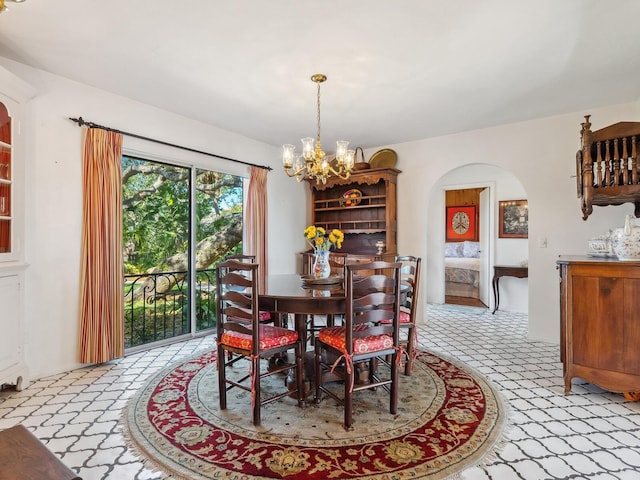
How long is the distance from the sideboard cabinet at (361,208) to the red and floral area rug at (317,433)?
8.66 feet

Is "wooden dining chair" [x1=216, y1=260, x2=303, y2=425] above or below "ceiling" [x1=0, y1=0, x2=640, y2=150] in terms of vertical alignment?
below

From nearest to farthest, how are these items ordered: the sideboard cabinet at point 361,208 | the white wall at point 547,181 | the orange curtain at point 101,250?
the orange curtain at point 101,250, the white wall at point 547,181, the sideboard cabinet at point 361,208

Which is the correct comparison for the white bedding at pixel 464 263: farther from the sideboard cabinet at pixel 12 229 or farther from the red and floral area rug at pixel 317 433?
the sideboard cabinet at pixel 12 229

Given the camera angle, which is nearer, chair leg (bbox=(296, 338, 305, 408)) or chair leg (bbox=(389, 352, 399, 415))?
chair leg (bbox=(389, 352, 399, 415))

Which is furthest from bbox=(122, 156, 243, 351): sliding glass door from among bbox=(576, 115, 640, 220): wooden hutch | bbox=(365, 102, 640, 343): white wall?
bbox=(576, 115, 640, 220): wooden hutch

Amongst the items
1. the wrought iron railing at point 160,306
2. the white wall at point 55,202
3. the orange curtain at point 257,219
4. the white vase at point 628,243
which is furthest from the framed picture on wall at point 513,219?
the white wall at point 55,202

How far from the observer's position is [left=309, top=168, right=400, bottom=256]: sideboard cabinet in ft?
15.7

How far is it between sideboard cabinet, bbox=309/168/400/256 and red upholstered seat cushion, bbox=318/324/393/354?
264cm

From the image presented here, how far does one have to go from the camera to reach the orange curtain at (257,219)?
14.6 feet

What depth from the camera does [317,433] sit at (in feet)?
6.40

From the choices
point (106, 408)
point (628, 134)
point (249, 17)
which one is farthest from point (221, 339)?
point (628, 134)

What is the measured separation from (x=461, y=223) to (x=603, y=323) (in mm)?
5473

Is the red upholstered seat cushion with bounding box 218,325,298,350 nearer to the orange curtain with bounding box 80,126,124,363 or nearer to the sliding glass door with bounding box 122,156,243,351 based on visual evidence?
the orange curtain with bounding box 80,126,124,363

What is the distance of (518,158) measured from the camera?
4012mm
